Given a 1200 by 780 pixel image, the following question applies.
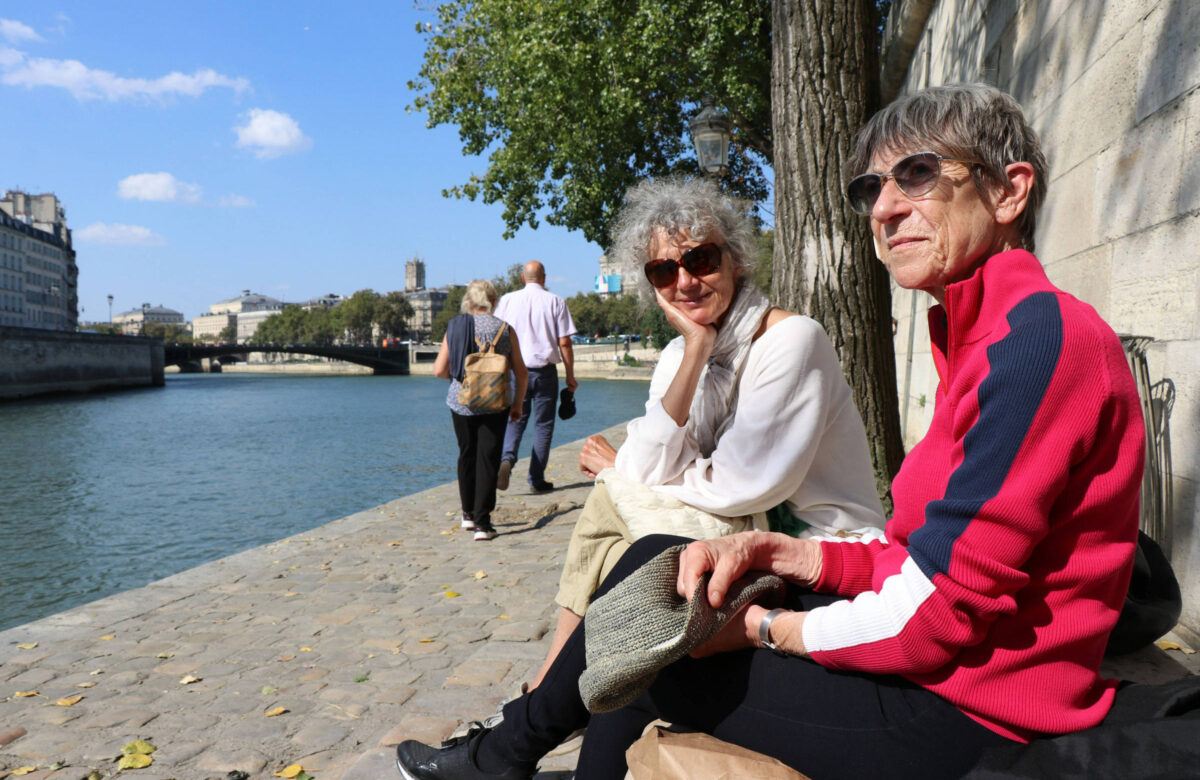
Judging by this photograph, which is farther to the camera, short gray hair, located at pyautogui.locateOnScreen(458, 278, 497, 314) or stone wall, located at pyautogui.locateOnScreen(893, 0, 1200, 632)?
short gray hair, located at pyautogui.locateOnScreen(458, 278, 497, 314)

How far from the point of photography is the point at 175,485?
1362 centimetres

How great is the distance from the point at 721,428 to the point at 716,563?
0.93 m

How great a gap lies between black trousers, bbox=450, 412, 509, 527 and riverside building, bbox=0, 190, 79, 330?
95.2 m

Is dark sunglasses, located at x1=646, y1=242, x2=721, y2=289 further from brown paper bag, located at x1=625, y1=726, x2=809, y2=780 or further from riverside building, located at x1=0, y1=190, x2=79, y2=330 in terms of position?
riverside building, located at x1=0, y1=190, x2=79, y2=330

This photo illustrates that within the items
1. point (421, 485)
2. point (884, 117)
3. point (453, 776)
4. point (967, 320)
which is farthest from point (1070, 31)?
point (421, 485)

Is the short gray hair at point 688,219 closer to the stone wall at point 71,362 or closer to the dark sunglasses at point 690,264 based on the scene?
the dark sunglasses at point 690,264

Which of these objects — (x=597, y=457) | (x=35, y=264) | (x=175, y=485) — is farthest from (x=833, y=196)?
(x=35, y=264)

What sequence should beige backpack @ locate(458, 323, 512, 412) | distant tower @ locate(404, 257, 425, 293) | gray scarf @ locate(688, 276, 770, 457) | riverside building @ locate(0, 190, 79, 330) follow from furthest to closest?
distant tower @ locate(404, 257, 425, 293)
riverside building @ locate(0, 190, 79, 330)
beige backpack @ locate(458, 323, 512, 412)
gray scarf @ locate(688, 276, 770, 457)

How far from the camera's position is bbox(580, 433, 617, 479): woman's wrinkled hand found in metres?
2.64

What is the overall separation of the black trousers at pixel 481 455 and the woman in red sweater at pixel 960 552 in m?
4.54

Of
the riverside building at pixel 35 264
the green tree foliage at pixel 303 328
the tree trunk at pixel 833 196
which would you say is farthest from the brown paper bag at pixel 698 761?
the green tree foliage at pixel 303 328

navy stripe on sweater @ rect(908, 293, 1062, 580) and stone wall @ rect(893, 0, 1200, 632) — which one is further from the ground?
stone wall @ rect(893, 0, 1200, 632)

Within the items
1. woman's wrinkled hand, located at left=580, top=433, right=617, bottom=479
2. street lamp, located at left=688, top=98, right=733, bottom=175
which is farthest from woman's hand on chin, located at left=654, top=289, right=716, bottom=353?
street lamp, located at left=688, top=98, right=733, bottom=175

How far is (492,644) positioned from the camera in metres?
3.80
